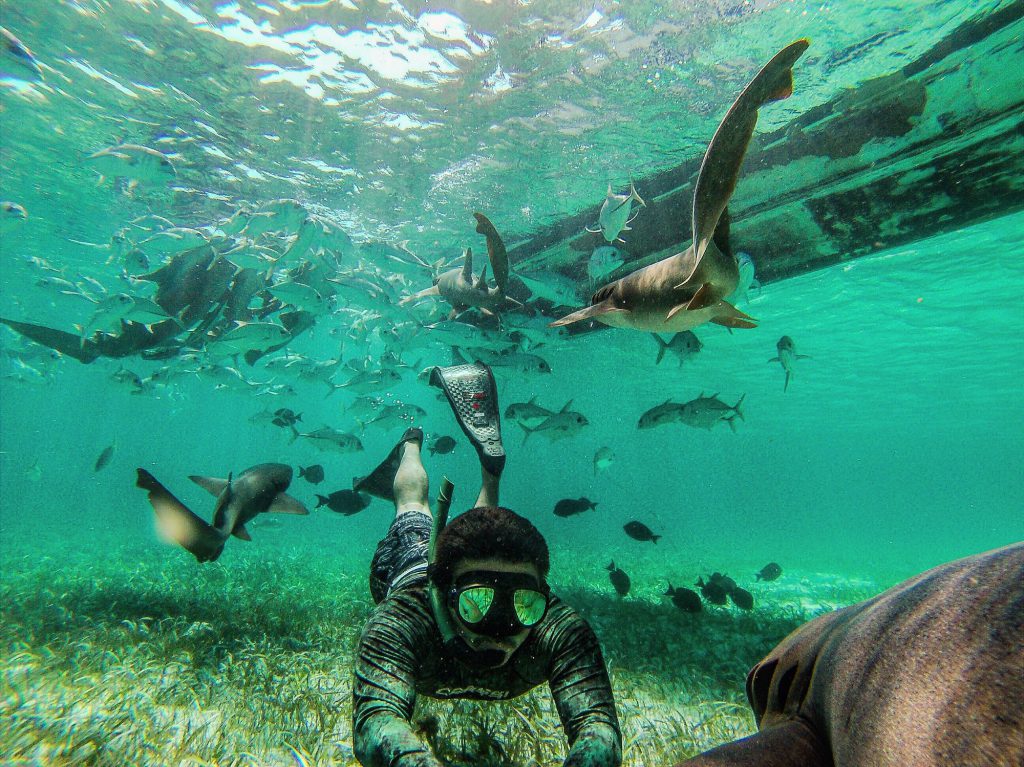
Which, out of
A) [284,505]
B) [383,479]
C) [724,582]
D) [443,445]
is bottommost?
[724,582]

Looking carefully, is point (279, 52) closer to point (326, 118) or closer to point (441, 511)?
point (326, 118)

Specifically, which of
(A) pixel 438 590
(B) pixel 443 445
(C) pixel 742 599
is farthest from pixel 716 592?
(A) pixel 438 590

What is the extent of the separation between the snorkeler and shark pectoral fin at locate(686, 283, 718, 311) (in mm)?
1561

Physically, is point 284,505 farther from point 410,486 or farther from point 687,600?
point 687,600

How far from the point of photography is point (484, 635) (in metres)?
2.36

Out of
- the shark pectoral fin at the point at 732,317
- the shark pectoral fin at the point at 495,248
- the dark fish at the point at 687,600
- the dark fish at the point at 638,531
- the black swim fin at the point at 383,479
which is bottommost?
the dark fish at the point at 687,600

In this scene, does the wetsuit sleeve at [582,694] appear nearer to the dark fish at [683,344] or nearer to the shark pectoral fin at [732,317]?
the shark pectoral fin at [732,317]

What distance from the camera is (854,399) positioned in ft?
120

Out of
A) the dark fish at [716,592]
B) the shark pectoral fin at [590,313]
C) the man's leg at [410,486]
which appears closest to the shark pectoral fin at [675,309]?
the shark pectoral fin at [590,313]

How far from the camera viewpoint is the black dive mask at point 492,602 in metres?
2.34

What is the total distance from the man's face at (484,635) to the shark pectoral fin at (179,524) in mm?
3136

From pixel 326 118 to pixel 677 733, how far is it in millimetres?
13004

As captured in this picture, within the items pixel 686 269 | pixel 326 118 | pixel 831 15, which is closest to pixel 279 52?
pixel 326 118

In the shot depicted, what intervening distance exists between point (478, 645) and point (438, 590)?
14.1 inches
